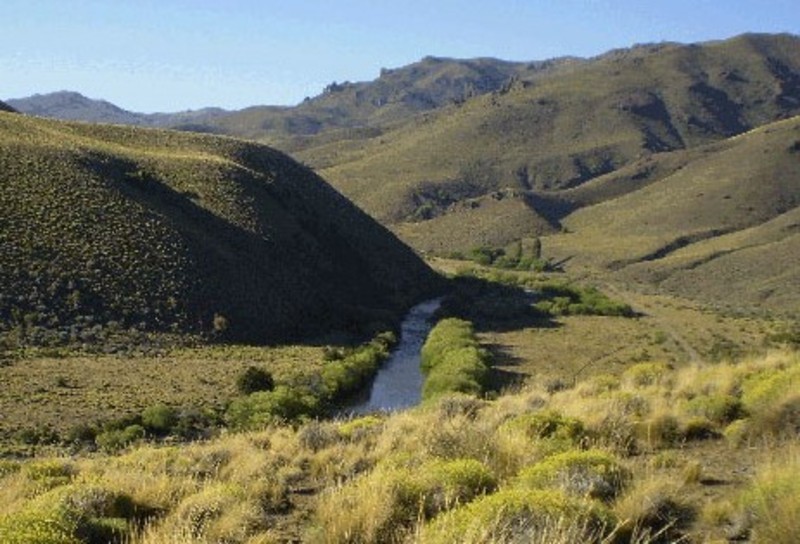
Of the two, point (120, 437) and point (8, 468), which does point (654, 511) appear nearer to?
point (8, 468)

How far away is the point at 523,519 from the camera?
795 centimetres

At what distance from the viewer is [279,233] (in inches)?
3359

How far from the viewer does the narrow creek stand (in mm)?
50719

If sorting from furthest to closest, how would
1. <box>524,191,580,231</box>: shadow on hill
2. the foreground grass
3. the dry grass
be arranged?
1. <box>524,191,580,231</box>: shadow on hill
2. the dry grass
3. the foreground grass

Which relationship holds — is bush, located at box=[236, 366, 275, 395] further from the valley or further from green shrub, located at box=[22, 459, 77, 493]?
green shrub, located at box=[22, 459, 77, 493]

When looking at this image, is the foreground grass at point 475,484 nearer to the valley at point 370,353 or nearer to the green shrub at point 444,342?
the valley at point 370,353

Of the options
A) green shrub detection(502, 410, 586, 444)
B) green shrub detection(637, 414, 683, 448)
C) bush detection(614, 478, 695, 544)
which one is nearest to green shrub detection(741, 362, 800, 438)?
green shrub detection(637, 414, 683, 448)

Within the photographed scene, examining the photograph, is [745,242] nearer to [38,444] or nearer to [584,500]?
[38,444]

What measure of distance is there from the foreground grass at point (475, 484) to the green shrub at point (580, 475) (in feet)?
0.08

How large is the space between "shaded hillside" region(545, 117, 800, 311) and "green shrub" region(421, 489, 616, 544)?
10772cm

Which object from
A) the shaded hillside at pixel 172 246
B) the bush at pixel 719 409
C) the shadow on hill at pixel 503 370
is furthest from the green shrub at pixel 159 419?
the bush at pixel 719 409

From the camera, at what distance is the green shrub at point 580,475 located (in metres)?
9.66

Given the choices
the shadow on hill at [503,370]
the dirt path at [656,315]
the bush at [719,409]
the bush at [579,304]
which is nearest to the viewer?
the bush at [719,409]

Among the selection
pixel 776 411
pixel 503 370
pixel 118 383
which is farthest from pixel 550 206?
pixel 776 411
